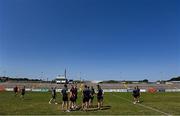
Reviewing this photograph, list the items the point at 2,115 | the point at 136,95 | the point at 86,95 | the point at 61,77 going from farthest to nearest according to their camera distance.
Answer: the point at 61,77
the point at 136,95
the point at 86,95
the point at 2,115

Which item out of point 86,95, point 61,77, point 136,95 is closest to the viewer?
point 86,95

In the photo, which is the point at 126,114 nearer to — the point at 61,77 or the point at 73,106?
the point at 73,106

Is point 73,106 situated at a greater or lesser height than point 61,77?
lesser

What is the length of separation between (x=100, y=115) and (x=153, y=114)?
14.5 ft

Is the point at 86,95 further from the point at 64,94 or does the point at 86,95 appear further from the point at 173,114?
the point at 173,114

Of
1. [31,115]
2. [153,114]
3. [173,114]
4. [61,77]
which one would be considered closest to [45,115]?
[31,115]

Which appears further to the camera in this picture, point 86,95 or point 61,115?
point 86,95

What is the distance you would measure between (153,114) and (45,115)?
880 centimetres

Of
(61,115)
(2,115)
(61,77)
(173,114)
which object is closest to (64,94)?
(61,115)

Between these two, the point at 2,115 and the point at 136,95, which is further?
the point at 136,95

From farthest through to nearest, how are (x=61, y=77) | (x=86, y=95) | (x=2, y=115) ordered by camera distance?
(x=61, y=77)
(x=86, y=95)
(x=2, y=115)

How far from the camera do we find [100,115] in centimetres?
2598

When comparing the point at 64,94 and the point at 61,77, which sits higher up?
the point at 61,77

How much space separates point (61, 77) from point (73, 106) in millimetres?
100733
